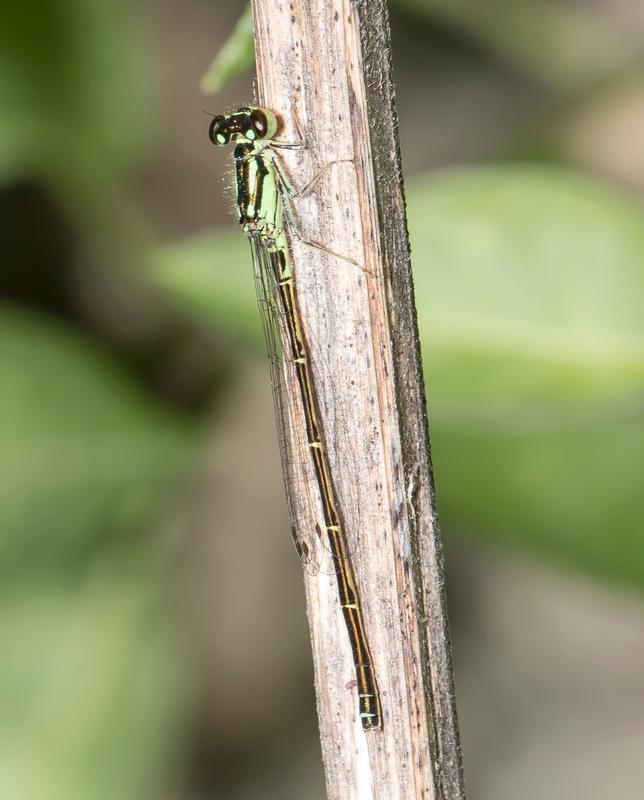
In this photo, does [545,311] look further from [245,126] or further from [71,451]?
[71,451]

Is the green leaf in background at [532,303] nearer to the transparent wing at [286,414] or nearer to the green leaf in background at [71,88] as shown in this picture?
the transparent wing at [286,414]

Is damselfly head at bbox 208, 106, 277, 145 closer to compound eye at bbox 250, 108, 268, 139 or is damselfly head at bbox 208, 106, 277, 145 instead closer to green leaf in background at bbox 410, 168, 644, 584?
compound eye at bbox 250, 108, 268, 139

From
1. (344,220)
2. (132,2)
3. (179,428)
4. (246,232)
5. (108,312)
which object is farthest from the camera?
(108,312)

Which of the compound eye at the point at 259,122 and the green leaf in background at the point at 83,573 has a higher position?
the compound eye at the point at 259,122

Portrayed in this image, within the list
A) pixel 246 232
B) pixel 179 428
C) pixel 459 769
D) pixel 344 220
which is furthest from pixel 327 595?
pixel 179 428

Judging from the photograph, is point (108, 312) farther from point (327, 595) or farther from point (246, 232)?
point (327, 595)

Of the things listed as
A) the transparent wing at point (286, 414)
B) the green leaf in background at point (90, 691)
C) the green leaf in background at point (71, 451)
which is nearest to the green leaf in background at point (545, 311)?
the transparent wing at point (286, 414)

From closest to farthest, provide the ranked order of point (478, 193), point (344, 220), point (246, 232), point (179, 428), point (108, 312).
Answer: point (344, 220) → point (246, 232) → point (478, 193) → point (179, 428) → point (108, 312)

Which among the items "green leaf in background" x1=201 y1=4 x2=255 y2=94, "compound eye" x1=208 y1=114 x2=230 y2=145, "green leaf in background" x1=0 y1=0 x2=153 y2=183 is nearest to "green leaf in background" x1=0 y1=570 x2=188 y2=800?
"green leaf in background" x1=0 y1=0 x2=153 y2=183
